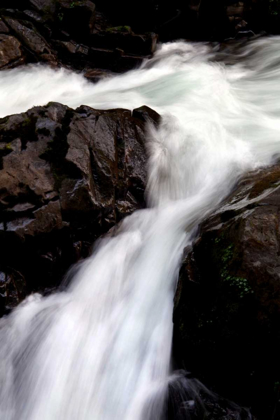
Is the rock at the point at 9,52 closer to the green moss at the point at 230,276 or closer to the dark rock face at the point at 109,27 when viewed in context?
the dark rock face at the point at 109,27

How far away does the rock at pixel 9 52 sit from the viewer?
27.7ft

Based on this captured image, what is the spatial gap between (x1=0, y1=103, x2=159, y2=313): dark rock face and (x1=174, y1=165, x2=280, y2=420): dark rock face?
151cm

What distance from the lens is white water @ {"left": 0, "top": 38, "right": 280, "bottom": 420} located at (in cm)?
354

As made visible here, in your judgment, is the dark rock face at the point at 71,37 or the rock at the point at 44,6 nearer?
the dark rock face at the point at 71,37

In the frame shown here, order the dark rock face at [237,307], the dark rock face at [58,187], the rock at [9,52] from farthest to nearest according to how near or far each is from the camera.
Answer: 1. the rock at [9,52]
2. the dark rock face at [58,187]
3. the dark rock face at [237,307]

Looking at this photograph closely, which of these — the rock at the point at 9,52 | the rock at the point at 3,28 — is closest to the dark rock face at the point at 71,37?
the rock at the point at 9,52

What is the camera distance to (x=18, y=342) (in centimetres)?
395

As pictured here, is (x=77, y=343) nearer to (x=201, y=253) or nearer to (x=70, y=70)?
(x=201, y=253)

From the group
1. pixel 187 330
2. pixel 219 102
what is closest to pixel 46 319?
pixel 187 330

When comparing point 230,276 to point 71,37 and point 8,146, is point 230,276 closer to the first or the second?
point 8,146

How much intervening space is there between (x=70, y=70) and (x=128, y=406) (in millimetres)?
8147

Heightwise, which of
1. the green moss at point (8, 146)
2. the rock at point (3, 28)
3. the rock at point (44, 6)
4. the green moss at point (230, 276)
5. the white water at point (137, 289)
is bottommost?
the white water at point (137, 289)

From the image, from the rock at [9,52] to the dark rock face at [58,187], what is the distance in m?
4.27

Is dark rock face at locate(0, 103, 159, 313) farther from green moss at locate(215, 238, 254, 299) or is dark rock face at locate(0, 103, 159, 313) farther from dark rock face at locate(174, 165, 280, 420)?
green moss at locate(215, 238, 254, 299)
